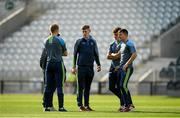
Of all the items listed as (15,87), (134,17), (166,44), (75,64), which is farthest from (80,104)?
(134,17)

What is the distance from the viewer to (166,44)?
44.3 m

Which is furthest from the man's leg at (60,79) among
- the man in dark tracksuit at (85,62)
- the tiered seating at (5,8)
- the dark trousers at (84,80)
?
the tiered seating at (5,8)

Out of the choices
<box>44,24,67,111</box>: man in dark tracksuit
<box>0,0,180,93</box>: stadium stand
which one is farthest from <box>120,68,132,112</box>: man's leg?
<box>0,0,180,93</box>: stadium stand

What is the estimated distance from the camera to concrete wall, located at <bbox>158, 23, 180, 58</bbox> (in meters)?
44.1

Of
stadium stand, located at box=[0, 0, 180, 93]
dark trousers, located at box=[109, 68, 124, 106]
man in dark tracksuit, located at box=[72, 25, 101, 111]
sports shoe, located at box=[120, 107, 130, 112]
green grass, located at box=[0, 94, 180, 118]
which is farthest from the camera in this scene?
stadium stand, located at box=[0, 0, 180, 93]

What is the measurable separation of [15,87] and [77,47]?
21.5 meters

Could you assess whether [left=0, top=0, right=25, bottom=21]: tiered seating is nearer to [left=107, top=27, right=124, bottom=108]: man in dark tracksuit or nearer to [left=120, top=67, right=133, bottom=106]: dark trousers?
[left=107, top=27, right=124, bottom=108]: man in dark tracksuit

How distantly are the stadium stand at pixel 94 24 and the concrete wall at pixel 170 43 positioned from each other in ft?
2.74

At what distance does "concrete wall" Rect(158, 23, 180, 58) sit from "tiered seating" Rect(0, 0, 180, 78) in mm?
919

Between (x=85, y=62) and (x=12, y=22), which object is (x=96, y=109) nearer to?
(x=85, y=62)

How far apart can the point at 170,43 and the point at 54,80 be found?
26529mm

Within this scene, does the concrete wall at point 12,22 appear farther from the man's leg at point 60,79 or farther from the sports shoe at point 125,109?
the sports shoe at point 125,109

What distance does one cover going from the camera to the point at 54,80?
720 inches

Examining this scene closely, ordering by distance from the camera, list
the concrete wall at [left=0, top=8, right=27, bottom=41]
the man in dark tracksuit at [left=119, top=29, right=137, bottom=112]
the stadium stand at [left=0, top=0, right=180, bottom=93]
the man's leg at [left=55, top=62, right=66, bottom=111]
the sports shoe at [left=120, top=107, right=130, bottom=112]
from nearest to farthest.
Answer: the man's leg at [left=55, top=62, right=66, bottom=111]
the sports shoe at [left=120, top=107, right=130, bottom=112]
the man in dark tracksuit at [left=119, top=29, right=137, bottom=112]
the stadium stand at [left=0, top=0, right=180, bottom=93]
the concrete wall at [left=0, top=8, right=27, bottom=41]
